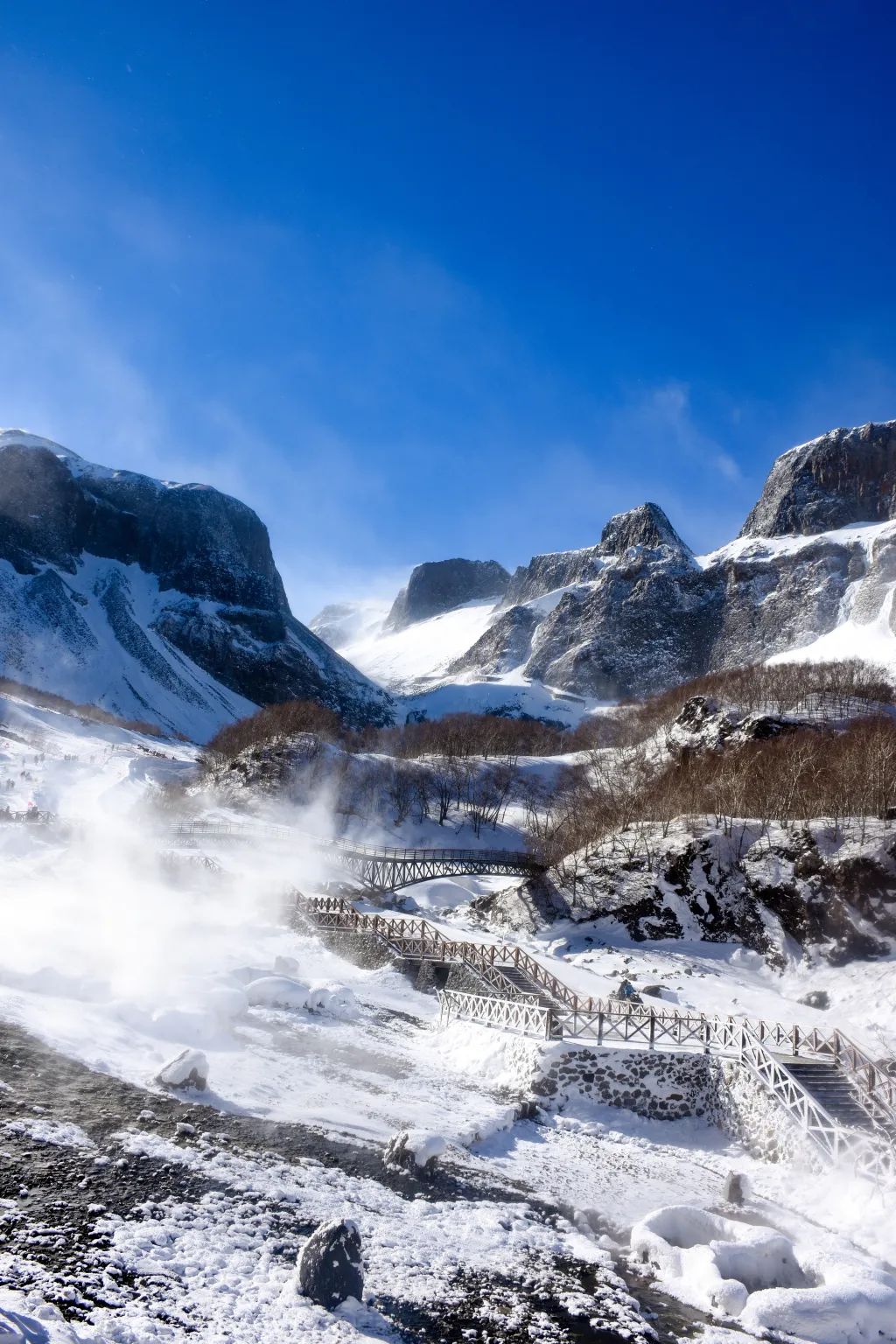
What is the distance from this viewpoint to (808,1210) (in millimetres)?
15578

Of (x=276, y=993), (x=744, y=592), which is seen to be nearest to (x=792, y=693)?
(x=276, y=993)

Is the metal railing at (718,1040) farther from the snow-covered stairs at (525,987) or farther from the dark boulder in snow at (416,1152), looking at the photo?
the dark boulder in snow at (416,1152)

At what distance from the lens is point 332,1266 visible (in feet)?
31.0

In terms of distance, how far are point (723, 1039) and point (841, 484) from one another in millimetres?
193930

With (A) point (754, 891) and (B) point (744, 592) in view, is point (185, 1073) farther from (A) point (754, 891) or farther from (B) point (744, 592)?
(B) point (744, 592)

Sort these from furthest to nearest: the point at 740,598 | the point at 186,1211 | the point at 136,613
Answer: the point at 740,598 < the point at 136,613 < the point at 186,1211

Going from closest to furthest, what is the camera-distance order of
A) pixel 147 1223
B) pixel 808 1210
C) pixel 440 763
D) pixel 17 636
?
pixel 147 1223
pixel 808 1210
pixel 440 763
pixel 17 636

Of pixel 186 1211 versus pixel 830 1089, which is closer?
pixel 186 1211

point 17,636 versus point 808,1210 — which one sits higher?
point 17,636

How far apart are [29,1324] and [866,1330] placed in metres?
10.9

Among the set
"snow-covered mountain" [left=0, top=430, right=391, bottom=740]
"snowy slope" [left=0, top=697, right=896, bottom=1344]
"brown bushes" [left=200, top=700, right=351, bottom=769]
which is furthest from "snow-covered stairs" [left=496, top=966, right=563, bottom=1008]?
"snow-covered mountain" [left=0, top=430, right=391, bottom=740]

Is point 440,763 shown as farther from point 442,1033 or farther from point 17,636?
point 17,636

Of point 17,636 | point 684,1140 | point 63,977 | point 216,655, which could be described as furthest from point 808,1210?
point 216,655

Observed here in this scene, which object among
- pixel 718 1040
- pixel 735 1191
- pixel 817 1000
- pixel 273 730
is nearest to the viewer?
pixel 735 1191
